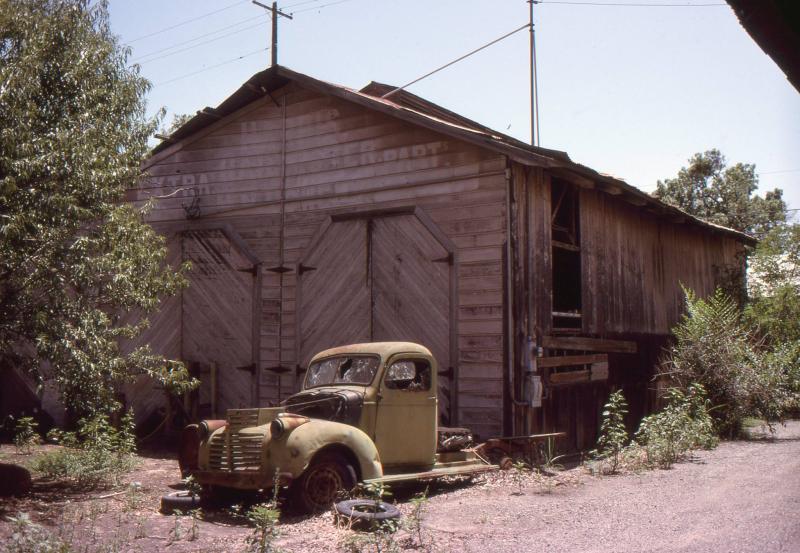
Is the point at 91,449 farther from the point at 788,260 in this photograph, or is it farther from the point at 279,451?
the point at 788,260

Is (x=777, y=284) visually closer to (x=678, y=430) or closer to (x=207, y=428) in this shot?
(x=678, y=430)

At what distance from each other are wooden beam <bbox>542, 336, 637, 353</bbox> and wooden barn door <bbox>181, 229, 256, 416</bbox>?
5.18 meters

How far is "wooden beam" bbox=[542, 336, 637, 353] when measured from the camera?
11320mm

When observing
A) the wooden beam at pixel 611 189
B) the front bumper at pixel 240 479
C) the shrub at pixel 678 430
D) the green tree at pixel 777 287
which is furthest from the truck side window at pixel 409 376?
the green tree at pixel 777 287

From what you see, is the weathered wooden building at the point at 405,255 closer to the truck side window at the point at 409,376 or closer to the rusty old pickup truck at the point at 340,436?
the truck side window at the point at 409,376

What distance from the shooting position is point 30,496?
322 inches

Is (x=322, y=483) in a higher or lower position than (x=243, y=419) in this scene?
lower

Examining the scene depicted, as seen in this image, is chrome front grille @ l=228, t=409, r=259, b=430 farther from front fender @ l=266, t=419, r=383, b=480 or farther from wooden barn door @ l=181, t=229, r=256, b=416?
wooden barn door @ l=181, t=229, r=256, b=416

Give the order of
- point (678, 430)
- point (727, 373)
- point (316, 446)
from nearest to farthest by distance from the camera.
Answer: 1. point (316, 446)
2. point (678, 430)
3. point (727, 373)

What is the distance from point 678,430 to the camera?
37.3ft

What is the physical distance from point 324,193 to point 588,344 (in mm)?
Result: 5089

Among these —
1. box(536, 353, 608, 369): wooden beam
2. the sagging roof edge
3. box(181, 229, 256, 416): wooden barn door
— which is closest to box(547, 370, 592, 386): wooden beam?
box(536, 353, 608, 369): wooden beam

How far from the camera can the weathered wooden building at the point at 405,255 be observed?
10742 mm

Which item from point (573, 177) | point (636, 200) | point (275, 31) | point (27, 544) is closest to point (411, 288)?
point (573, 177)
